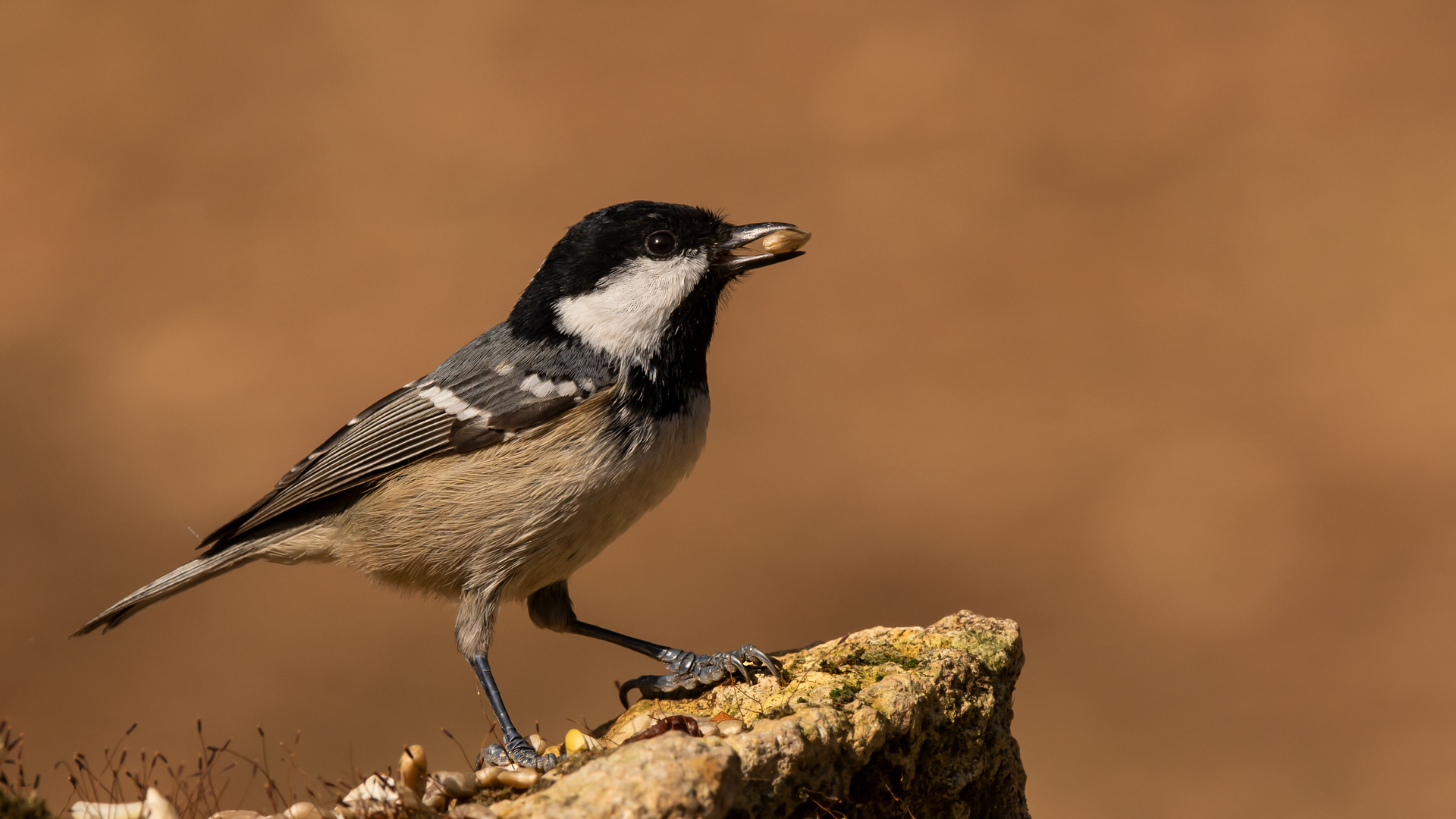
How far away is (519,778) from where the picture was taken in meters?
2.23

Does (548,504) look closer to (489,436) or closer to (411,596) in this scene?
(489,436)

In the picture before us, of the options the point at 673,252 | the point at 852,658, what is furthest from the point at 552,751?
the point at 673,252

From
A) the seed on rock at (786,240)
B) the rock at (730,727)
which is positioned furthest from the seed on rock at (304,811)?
the seed on rock at (786,240)

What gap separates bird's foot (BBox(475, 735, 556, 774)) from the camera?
270 cm

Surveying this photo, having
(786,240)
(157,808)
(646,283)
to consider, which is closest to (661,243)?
(646,283)

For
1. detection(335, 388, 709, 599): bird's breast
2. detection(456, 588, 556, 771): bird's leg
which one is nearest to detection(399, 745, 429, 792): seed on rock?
detection(456, 588, 556, 771): bird's leg

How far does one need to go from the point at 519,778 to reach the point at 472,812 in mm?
303

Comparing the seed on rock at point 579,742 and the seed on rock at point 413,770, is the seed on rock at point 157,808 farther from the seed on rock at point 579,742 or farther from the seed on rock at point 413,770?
the seed on rock at point 579,742

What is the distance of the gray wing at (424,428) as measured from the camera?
3.05 m

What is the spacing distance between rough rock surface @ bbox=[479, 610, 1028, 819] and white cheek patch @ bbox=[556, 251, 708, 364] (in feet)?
3.46

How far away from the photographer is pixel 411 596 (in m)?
Answer: 3.29

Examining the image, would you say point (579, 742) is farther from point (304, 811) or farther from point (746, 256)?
point (746, 256)

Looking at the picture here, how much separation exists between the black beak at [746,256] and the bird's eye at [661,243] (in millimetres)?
147

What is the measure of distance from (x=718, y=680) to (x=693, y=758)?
1.07 metres
